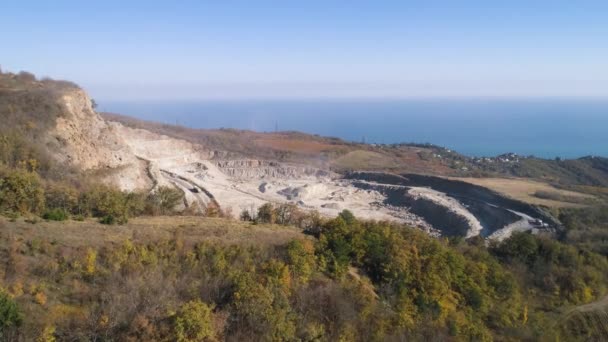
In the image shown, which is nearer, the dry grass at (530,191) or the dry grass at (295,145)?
the dry grass at (530,191)

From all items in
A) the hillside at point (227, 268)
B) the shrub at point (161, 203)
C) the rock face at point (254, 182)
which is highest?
the hillside at point (227, 268)

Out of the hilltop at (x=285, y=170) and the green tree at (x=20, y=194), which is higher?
the green tree at (x=20, y=194)

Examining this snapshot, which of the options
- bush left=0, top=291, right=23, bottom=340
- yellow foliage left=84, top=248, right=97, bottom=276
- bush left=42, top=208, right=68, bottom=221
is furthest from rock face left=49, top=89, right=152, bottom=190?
bush left=0, top=291, right=23, bottom=340

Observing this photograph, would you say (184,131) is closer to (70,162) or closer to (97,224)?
(70,162)

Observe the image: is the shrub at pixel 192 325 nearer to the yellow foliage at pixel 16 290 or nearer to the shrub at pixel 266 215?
the yellow foliage at pixel 16 290

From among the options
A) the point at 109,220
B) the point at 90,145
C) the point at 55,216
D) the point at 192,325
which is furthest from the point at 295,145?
the point at 192,325

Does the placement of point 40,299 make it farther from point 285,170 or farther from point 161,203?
point 285,170

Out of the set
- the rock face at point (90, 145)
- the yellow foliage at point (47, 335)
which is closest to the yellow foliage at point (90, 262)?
the yellow foliage at point (47, 335)
